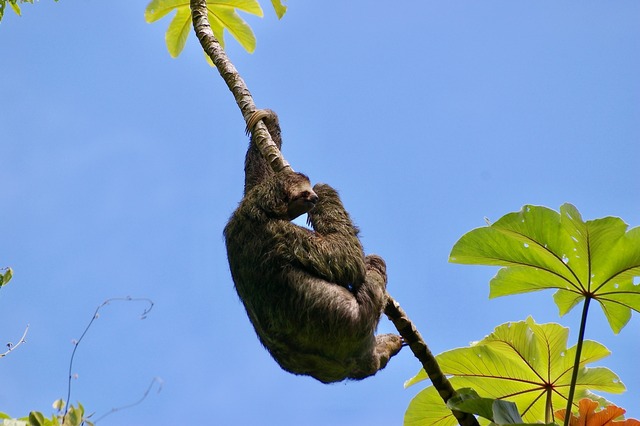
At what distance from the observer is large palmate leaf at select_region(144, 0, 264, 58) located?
414 inches

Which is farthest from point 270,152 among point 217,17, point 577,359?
point 217,17

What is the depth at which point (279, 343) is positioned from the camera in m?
6.41

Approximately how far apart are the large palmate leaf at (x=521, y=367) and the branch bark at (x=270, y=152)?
162 mm

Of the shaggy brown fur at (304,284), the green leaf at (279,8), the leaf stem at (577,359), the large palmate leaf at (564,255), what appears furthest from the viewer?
the green leaf at (279,8)

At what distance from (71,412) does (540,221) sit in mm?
3372

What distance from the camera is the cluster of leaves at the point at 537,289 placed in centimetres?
455

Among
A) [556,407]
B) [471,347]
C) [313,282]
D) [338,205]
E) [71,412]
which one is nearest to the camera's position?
[71,412]

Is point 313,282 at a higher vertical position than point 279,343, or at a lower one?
higher

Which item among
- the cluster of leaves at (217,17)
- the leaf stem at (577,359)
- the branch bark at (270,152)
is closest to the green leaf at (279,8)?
the cluster of leaves at (217,17)

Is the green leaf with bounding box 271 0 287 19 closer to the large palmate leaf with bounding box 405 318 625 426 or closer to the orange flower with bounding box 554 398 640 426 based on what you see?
the large palmate leaf with bounding box 405 318 625 426

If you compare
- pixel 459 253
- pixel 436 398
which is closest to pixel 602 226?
pixel 459 253

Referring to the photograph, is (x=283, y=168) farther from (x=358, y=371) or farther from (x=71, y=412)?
(x=71, y=412)

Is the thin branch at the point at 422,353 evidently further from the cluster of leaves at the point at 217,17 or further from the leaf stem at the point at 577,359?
the cluster of leaves at the point at 217,17

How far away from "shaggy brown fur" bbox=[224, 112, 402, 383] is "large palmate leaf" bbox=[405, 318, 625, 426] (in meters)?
0.94
